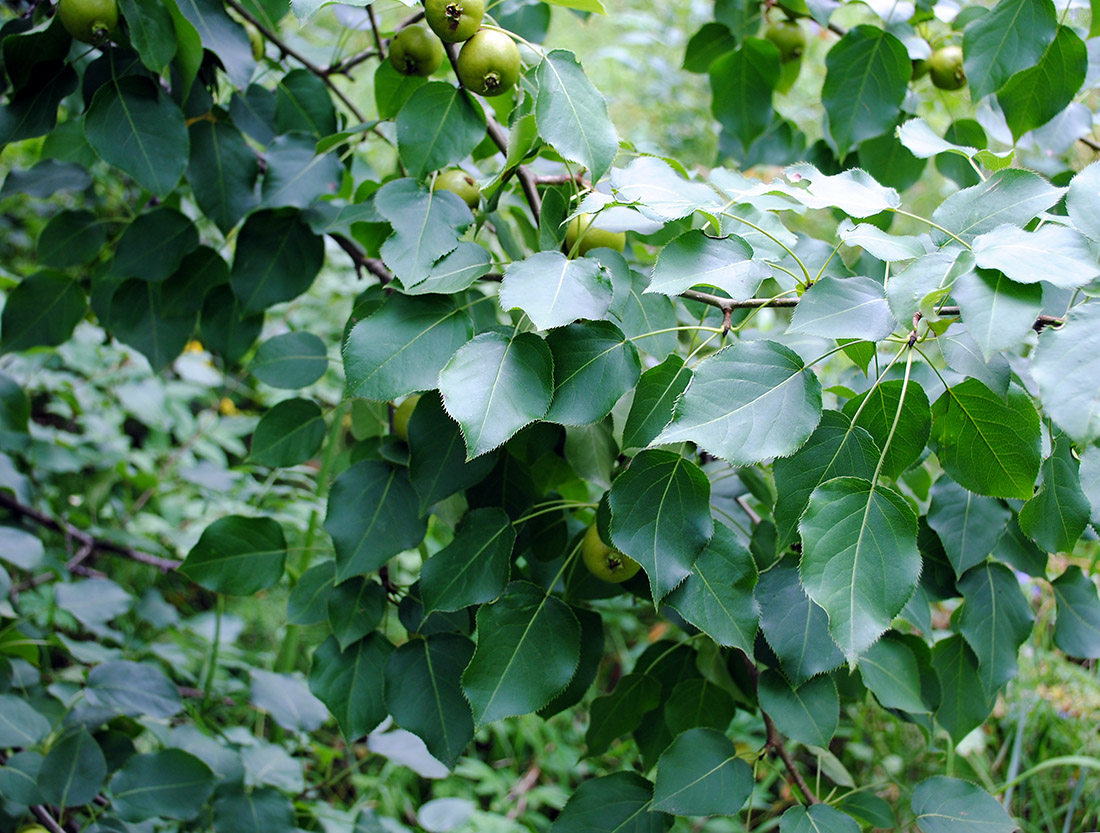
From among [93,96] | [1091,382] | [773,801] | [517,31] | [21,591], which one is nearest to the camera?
[1091,382]

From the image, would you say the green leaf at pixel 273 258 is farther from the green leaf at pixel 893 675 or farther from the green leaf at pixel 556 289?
the green leaf at pixel 893 675

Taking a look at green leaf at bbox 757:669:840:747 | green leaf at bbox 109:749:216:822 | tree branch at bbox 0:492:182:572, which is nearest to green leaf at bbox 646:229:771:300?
green leaf at bbox 757:669:840:747

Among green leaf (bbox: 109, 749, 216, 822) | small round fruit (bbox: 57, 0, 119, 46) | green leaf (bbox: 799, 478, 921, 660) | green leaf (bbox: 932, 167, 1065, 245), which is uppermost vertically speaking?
small round fruit (bbox: 57, 0, 119, 46)

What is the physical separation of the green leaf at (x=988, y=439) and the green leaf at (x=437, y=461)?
14.4 inches

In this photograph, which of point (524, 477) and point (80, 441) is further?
point (80, 441)

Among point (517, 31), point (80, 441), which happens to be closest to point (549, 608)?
point (517, 31)

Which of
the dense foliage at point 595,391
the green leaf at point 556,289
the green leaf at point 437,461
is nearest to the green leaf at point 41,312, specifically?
the dense foliage at point 595,391

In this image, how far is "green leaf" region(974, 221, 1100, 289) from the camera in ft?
1.44

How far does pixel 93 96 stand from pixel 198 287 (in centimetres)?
24

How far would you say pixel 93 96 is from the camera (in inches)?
30.3

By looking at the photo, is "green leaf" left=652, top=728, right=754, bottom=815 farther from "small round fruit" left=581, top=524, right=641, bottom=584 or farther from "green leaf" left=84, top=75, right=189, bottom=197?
"green leaf" left=84, top=75, right=189, bottom=197

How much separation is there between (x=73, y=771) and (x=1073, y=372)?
3.38ft

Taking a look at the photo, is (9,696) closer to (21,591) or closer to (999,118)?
(21,591)

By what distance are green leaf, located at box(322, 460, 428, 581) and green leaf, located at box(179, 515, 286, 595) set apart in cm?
15
